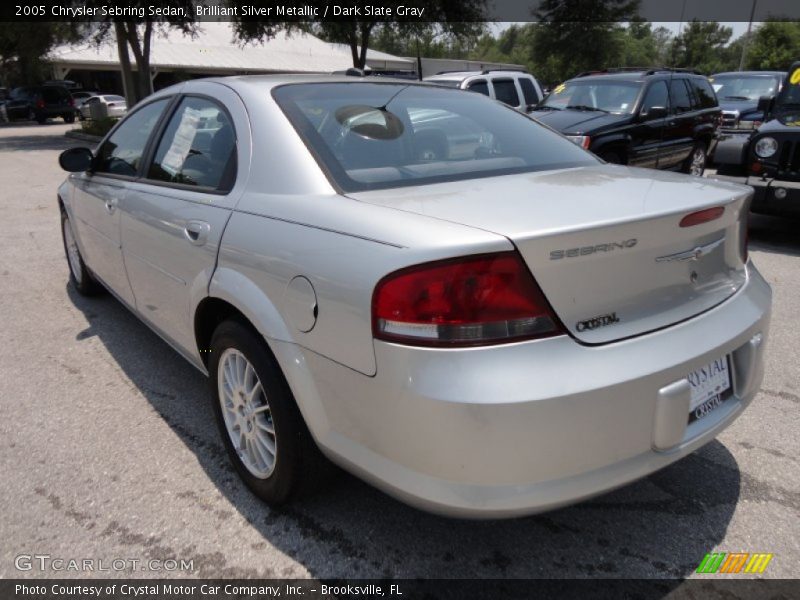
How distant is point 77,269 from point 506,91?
352 inches

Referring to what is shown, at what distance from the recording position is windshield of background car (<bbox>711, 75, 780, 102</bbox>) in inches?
513

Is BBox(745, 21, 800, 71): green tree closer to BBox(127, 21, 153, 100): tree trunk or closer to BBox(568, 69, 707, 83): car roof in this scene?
BBox(127, 21, 153, 100): tree trunk

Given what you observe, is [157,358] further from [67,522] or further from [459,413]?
[459,413]

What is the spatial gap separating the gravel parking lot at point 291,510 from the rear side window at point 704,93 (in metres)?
7.58

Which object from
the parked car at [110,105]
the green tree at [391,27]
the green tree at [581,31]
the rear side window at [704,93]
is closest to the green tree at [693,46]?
the green tree at [581,31]

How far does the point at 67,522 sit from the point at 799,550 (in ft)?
8.95

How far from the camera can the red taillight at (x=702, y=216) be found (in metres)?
1.99

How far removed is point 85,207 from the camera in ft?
13.5

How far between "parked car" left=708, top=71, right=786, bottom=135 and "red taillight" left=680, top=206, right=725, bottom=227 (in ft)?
36.9

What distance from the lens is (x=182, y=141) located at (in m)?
3.06

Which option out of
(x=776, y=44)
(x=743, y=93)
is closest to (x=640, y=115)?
(x=743, y=93)

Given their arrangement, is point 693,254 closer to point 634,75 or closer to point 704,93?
point 634,75

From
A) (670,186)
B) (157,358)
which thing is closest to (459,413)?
(670,186)

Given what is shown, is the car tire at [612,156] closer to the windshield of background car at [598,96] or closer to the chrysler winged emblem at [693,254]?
the windshield of background car at [598,96]
